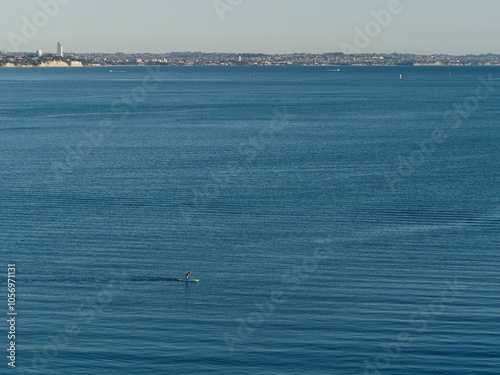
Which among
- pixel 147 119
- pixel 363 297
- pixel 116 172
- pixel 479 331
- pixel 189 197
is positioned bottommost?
pixel 479 331

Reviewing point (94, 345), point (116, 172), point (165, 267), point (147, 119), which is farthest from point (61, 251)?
point (147, 119)

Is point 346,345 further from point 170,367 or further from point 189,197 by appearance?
point 189,197

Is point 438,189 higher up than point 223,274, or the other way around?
point 438,189

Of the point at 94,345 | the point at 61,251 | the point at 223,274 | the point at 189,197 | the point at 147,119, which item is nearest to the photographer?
the point at 94,345

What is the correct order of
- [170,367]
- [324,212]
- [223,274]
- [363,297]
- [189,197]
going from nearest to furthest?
1. [170,367]
2. [363,297]
3. [223,274]
4. [324,212]
5. [189,197]

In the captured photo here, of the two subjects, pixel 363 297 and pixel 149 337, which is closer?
pixel 149 337

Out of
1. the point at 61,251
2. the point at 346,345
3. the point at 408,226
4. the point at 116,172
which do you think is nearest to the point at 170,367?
the point at 346,345
